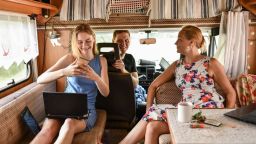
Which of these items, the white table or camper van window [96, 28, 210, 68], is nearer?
the white table

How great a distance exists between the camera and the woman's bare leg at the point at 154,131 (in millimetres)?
2229

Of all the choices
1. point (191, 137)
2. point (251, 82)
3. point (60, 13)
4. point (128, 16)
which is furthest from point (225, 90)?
point (60, 13)

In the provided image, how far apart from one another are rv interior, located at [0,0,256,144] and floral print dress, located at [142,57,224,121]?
0.65 ft

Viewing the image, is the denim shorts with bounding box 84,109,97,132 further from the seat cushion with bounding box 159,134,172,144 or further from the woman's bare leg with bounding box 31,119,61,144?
the seat cushion with bounding box 159,134,172,144

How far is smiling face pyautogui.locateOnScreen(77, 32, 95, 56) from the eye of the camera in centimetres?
255

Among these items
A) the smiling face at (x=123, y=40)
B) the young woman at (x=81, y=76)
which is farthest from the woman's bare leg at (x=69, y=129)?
the smiling face at (x=123, y=40)

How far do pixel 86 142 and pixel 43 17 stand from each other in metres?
1.80

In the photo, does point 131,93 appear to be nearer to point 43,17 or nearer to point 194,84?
point 194,84

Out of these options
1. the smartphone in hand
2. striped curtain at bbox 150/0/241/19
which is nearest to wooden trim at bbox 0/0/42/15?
striped curtain at bbox 150/0/241/19

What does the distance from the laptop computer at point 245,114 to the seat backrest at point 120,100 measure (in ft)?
3.35

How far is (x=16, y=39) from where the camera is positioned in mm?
2768

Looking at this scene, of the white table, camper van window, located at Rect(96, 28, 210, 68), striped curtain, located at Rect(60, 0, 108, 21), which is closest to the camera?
the white table

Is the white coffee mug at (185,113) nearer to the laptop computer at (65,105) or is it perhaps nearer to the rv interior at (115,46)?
the rv interior at (115,46)

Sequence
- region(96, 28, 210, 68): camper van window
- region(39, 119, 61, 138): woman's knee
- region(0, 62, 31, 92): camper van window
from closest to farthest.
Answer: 1. region(39, 119, 61, 138): woman's knee
2. region(0, 62, 31, 92): camper van window
3. region(96, 28, 210, 68): camper van window
